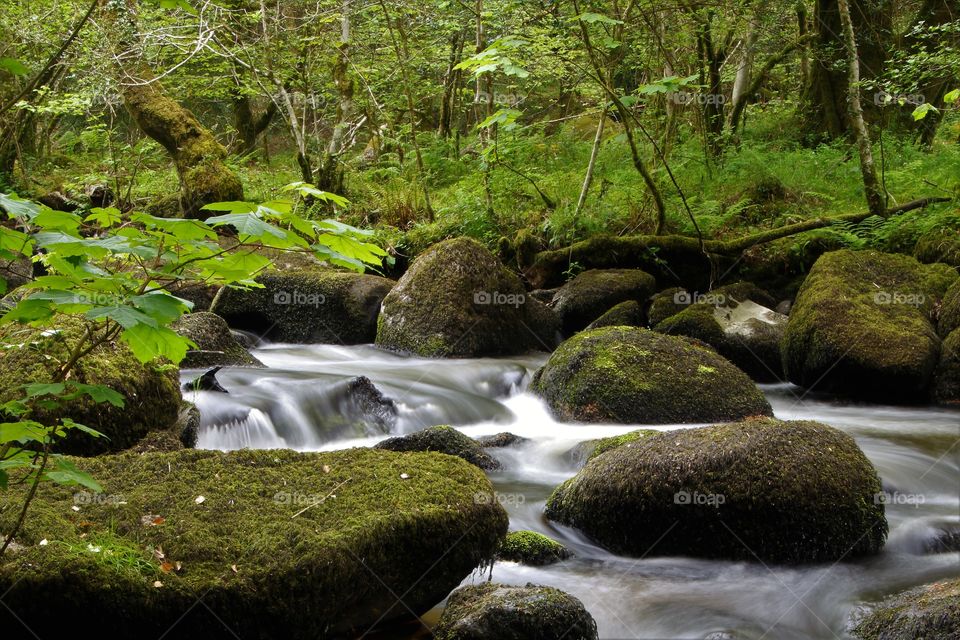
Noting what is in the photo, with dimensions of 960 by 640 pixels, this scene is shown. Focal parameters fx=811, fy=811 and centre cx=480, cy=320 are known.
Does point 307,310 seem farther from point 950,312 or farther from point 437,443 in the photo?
point 950,312

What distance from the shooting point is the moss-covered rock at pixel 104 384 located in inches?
195

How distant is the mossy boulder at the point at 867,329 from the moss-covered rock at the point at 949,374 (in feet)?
0.30

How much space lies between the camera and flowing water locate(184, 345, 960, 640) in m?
4.76

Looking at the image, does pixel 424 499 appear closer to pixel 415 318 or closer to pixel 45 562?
pixel 45 562

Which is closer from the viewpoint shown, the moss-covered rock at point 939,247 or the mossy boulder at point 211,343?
the mossy boulder at point 211,343

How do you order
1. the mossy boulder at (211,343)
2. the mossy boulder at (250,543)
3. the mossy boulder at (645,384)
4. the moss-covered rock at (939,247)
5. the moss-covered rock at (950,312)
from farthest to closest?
the moss-covered rock at (939,247) → the moss-covered rock at (950,312) → the mossy boulder at (211,343) → the mossy boulder at (645,384) → the mossy boulder at (250,543)

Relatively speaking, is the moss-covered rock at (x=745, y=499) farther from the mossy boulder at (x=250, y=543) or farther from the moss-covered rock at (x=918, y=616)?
the mossy boulder at (x=250, y=543)

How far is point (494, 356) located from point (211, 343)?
3765 millimetres

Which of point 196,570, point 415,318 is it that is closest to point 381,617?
point 196,570

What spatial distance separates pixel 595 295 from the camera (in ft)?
38.5

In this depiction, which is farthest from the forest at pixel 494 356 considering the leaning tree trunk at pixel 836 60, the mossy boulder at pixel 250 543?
the leaning tree trunk at pixel 836 60

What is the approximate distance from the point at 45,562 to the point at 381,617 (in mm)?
1475

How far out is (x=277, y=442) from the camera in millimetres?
7227

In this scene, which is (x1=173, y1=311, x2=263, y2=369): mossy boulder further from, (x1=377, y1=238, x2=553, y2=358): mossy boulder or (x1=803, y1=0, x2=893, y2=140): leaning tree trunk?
(x1=803, y1=0, x2=893, y2=140): leaning tree trunk
